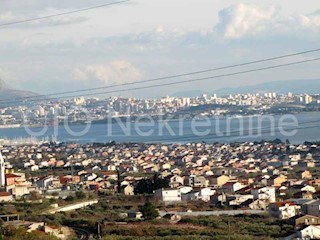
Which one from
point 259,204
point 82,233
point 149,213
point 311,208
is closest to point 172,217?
point 149,213

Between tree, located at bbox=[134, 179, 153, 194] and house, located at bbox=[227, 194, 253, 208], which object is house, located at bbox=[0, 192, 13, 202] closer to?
tree, located at bbox=[134, 179, 153, 194]

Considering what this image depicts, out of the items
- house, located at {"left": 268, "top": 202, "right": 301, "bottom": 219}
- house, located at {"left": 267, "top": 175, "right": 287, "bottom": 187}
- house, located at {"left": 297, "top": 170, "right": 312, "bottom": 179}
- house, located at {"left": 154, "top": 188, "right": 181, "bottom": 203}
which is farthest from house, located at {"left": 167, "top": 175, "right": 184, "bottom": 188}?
→ house, located at {"left": 268, "top": 202, "right": 301, "bottom": 219}

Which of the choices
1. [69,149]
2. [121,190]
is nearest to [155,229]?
[121,190]

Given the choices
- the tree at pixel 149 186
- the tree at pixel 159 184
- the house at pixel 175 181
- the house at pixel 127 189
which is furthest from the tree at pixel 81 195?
the house at pixel 175 181

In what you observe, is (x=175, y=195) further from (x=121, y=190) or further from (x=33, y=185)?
(x=33, y=185)

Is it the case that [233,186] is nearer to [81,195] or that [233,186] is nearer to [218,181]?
[218,181]

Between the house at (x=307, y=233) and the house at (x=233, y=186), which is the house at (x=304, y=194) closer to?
the house at (x=233, y=186)
